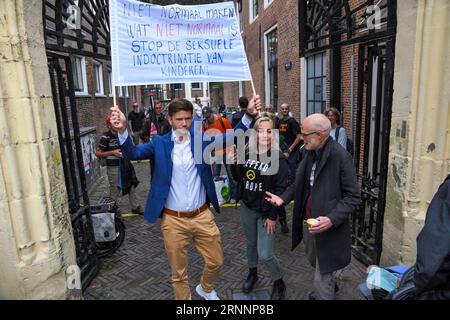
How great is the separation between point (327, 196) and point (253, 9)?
16.3 m

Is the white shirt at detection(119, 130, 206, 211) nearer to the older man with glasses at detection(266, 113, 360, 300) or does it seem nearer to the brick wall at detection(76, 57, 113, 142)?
the older man with glasses at detection(266, 113, 360, 300)

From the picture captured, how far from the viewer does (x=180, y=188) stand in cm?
290

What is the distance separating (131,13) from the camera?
9.73 ft

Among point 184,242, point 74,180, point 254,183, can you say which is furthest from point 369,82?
point 74,180

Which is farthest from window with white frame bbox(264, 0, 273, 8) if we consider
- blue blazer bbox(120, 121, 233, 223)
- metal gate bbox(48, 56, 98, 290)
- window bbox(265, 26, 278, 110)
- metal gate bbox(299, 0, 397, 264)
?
blue blazer bbox(120, 121, 233, 223)

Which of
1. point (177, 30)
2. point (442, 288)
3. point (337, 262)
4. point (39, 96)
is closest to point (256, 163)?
point (337, 262)

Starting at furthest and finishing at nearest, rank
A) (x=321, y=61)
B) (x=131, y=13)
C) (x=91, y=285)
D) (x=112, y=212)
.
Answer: (x=321, y=61) → (x=112, y=212) → (x=91, y=285) → (x=131, y=13)

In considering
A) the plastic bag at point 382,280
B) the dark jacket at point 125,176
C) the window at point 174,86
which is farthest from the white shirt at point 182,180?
the window at point 174,86

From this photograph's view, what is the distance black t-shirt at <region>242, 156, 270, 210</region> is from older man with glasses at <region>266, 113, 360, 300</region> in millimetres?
403

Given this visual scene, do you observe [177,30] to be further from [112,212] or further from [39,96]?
[112,212]

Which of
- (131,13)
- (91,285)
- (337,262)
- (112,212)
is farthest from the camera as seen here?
(112,212)

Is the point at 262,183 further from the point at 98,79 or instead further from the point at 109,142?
the point at 98,79

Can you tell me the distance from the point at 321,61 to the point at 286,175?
723 cm

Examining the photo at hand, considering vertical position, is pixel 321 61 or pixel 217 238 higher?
pixel 321 61
